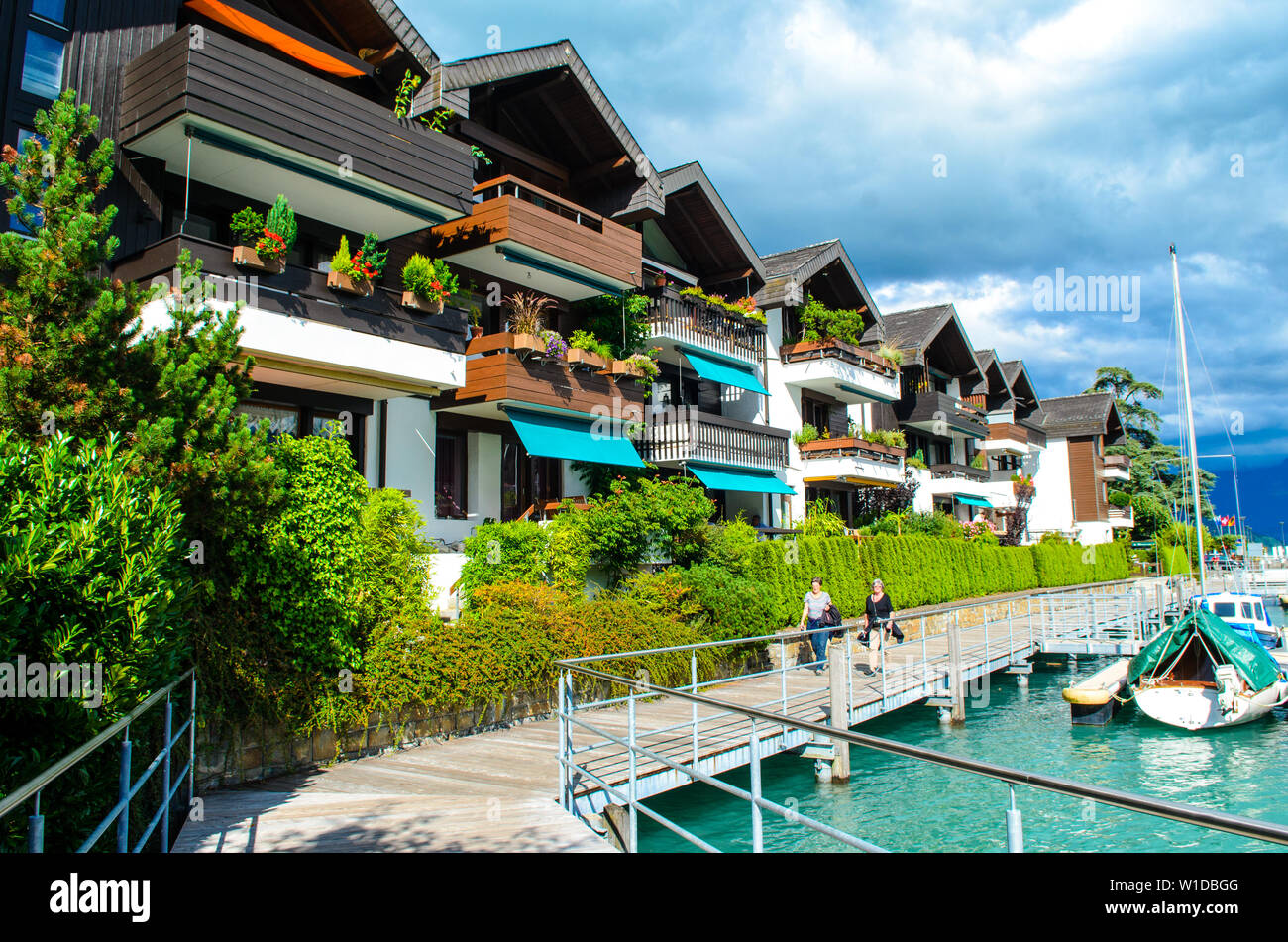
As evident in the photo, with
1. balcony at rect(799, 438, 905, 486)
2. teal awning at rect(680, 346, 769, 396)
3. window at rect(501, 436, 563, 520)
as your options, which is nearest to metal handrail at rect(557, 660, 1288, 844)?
window at rect(501, 436, 563, 520)

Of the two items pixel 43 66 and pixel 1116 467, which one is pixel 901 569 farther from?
pixel 1116 467

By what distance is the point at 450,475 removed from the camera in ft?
61.0

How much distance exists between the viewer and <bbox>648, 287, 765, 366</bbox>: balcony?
23.0 m

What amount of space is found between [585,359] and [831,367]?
12026 mm

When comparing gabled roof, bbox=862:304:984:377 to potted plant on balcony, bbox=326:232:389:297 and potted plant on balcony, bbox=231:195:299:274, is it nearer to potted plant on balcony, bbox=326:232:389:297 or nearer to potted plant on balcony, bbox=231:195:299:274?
potted plant on balcony, bbox=326:232:389:297

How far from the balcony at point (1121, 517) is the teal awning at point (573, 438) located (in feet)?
150

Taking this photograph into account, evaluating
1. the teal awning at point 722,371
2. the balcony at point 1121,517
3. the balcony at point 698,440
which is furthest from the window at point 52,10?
the balcony at point 1121,517

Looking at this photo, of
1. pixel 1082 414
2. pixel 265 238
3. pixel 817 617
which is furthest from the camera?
pixel 1082 414

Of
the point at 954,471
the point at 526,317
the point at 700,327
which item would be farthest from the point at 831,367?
the point at 526,317

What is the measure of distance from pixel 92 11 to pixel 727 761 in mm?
14433

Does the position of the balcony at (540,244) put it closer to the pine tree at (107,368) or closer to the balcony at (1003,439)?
the pine tree at (107,368)

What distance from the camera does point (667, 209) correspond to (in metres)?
25.2
